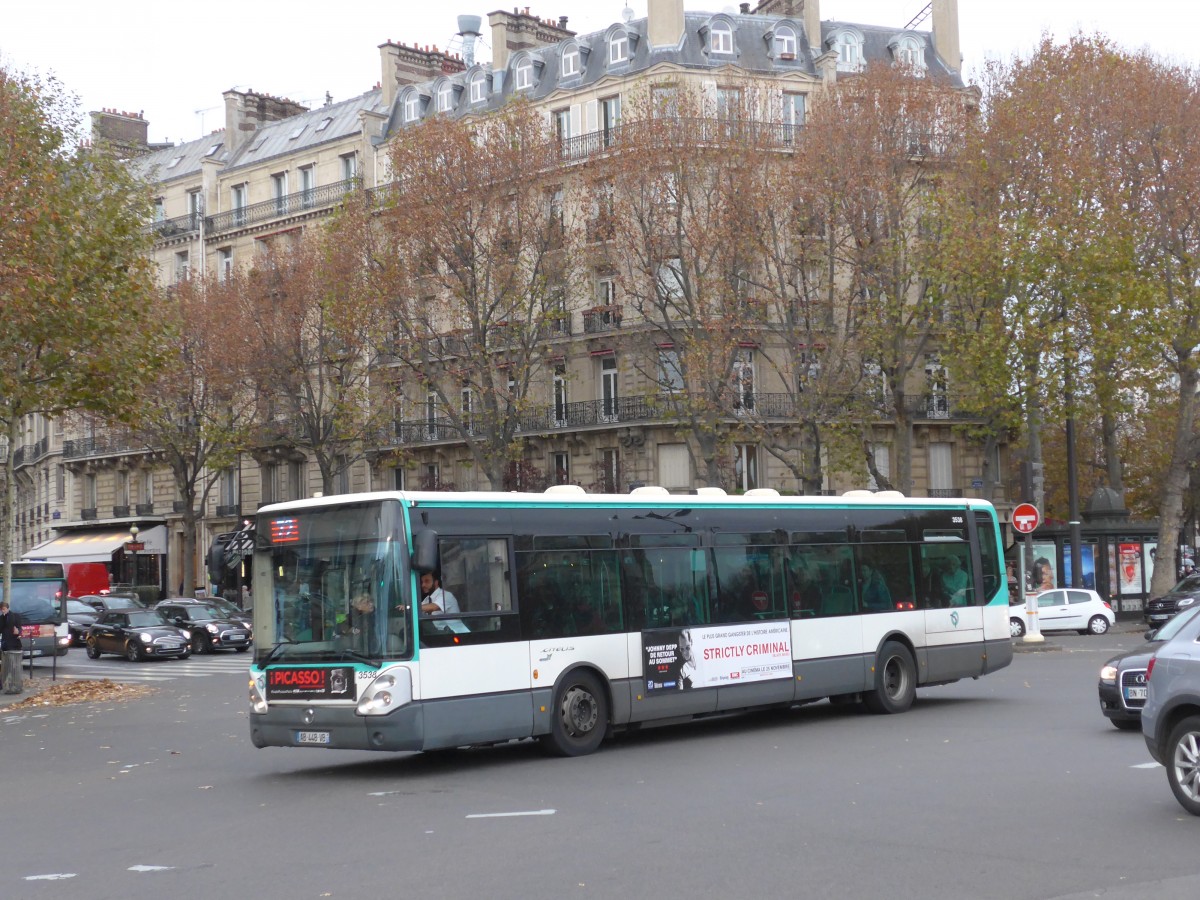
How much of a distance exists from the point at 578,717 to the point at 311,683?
2828mm

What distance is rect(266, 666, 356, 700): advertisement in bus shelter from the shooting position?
13.6m

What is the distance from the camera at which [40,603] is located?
121 ft

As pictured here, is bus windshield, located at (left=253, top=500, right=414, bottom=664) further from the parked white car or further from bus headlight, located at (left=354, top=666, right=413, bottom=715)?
the parked white car

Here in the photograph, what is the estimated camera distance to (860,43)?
55125 millimetres

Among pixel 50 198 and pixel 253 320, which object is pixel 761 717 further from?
pixel 253 320

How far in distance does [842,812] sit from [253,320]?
40.3 meters

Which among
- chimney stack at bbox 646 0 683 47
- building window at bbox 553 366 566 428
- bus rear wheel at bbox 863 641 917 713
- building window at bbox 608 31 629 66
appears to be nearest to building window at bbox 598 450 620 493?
building window at bbox 553 366 566 428

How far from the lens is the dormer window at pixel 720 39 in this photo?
2048 inches

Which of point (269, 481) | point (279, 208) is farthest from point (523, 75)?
point (269, 481)

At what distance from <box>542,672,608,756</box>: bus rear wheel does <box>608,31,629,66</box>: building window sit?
40512mm

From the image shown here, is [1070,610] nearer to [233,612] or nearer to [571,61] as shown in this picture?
[233,612]

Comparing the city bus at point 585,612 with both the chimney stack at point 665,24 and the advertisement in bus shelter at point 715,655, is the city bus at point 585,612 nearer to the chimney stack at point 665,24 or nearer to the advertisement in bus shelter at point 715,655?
the advertisement in bus shelter at point 715,655

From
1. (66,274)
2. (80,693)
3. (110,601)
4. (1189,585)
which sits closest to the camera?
(66,274)

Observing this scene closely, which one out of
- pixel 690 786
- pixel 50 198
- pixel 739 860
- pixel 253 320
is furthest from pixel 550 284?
pixel 739 860
